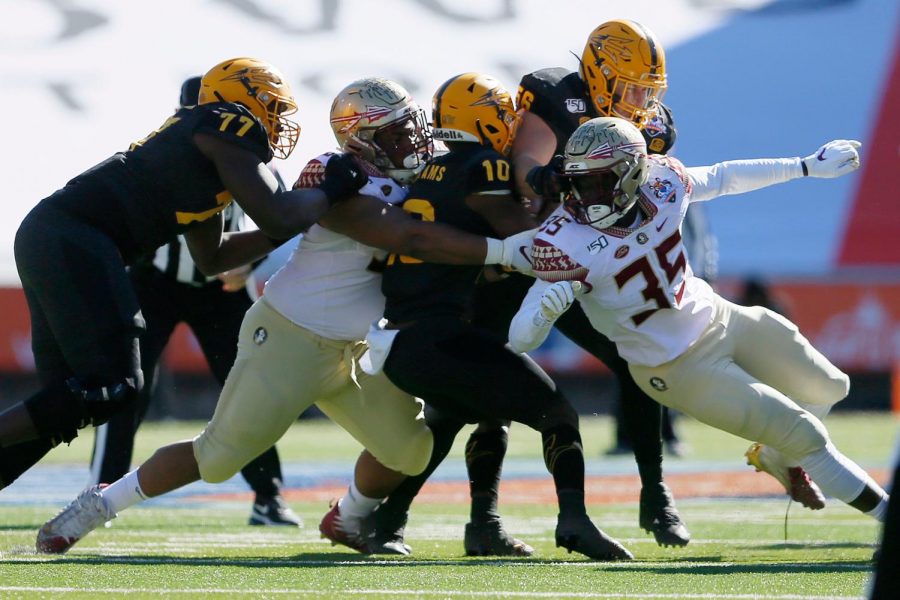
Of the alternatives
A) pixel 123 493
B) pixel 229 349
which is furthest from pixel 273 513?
pixel 123 493

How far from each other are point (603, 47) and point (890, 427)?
7.95 meters

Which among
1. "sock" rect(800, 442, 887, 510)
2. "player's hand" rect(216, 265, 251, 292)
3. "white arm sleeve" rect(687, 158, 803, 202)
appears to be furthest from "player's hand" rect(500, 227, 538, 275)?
"player's hand" rect(216, 265, 251, 292)

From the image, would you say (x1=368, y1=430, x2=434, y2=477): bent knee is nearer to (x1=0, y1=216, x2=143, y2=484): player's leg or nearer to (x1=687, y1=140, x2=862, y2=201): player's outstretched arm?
(x1=0, y1=216, x2=143, y2=484): player's leg

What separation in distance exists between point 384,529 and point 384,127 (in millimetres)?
1343

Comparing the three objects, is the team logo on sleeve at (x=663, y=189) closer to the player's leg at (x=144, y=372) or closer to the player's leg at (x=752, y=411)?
the player's leg at (x=752, y=411)

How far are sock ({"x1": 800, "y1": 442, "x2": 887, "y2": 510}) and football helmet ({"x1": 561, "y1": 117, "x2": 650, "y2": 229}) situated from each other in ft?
3.01

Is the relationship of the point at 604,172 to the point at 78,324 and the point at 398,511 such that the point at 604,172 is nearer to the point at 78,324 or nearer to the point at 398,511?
the point at 398,511

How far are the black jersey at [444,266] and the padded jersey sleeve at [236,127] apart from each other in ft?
1.70

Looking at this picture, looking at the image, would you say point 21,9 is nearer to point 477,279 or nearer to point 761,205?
point 761,205

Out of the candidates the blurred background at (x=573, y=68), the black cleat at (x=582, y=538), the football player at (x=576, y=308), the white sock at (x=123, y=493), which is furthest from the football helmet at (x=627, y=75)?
the blurred background at (x=573, y=68)

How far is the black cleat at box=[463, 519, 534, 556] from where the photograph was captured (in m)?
4.97

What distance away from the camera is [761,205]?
13.1 meters

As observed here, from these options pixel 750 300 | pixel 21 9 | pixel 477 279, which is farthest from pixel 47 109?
pixel 477 279

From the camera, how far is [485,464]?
17.0 feet
